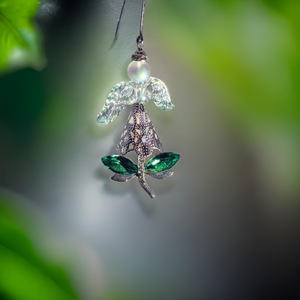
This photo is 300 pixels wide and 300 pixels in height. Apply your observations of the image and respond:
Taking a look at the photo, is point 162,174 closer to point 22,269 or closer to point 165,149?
point 165,149

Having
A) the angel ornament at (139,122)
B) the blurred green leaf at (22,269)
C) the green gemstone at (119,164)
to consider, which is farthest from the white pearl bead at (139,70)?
the blurred green leaf at (22,269)

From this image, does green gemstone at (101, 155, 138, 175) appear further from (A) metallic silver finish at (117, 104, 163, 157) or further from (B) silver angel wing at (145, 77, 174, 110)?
(B) silver angel wing at (145, 77, 174, 110)

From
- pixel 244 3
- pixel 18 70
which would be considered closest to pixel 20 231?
pixel 18 70

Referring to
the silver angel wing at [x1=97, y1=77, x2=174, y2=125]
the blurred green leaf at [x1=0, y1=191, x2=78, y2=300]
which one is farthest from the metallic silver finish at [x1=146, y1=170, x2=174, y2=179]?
the blurred green leaf at [x1=0, y1=191, x2=78, y2=300]

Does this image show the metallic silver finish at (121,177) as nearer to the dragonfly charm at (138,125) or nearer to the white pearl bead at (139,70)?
the dragonfly charm at (138,125)

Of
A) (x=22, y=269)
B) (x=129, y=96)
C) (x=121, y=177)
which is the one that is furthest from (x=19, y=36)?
Answer: (x=22, y=269)

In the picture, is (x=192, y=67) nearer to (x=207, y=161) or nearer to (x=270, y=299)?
(x=207, y=161)

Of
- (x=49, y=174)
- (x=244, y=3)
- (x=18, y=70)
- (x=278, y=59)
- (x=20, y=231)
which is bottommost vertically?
(x=20, y=231)
